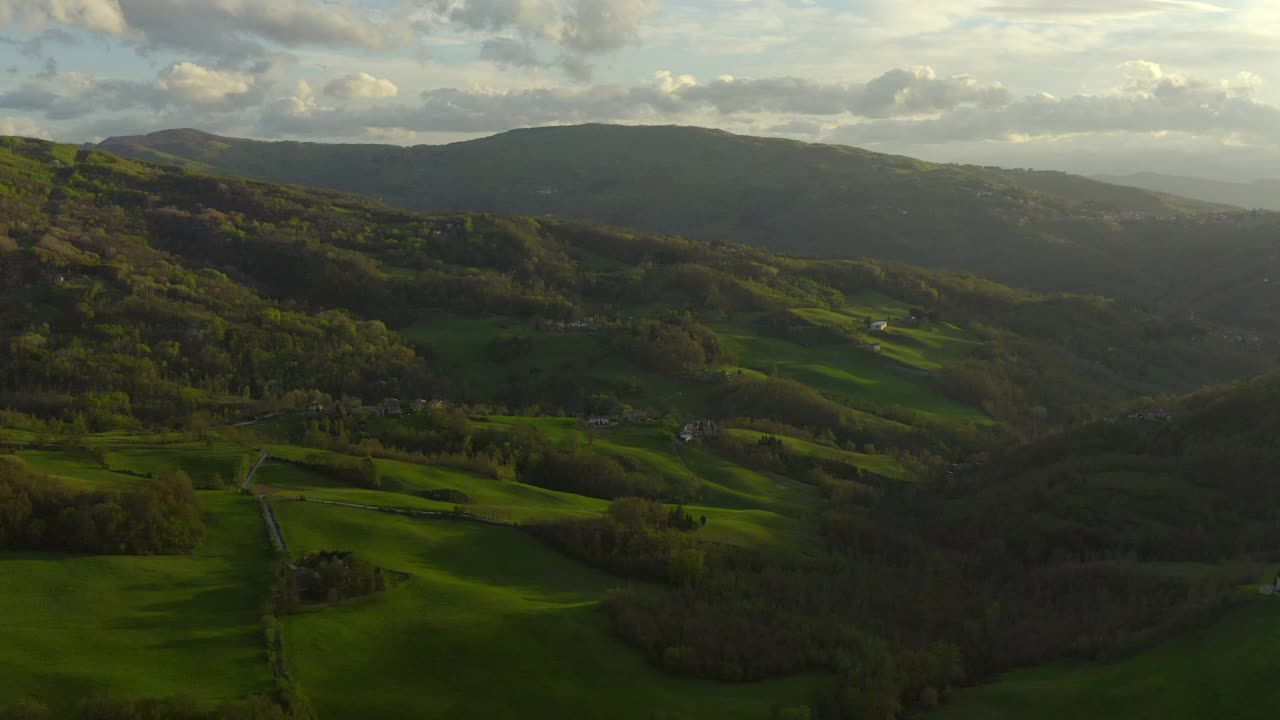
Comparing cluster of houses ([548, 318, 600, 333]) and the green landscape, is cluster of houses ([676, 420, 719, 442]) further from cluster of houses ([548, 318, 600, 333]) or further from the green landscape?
cluster of houses ([548, 318, 600, 333])

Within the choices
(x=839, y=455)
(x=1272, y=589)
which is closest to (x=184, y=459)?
(x=1272, y=589)

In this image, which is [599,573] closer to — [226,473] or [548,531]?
[548,531]

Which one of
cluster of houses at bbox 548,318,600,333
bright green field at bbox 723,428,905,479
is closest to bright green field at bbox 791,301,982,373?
cluster of houses at bbox 548,318,600,333

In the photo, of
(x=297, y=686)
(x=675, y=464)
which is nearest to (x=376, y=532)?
(x=297, y=686)

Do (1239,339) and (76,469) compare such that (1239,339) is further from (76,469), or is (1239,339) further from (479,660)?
(76,469)

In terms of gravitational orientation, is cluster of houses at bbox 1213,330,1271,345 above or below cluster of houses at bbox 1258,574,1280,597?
below

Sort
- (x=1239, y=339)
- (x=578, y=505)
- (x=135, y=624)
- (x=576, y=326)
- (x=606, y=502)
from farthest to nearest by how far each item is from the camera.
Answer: (x=1239, y=339), (x=576, y=326), (x=606, y=502), (x=578, y=505), (x=135, y=624)

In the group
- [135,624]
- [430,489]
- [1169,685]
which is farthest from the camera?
[430,489]
